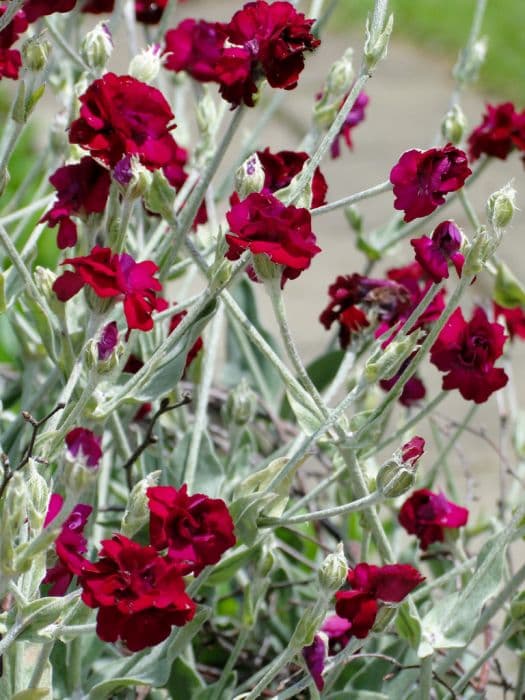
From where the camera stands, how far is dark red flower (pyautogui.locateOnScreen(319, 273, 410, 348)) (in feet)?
2.91

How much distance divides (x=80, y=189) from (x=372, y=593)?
0.94ft

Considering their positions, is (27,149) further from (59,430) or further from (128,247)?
(59,430)

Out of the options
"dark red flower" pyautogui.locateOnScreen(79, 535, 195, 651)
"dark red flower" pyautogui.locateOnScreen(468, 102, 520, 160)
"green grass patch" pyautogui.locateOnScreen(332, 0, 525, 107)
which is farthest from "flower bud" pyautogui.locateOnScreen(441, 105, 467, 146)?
"green grass patch" pyautogui.locateOnScreen(332, 0, 525, 107)

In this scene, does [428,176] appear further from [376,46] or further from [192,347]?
[192,347]

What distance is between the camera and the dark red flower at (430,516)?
→ 0.90 metres

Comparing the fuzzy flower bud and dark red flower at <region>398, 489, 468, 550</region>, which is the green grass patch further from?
the fuzzy flower bud

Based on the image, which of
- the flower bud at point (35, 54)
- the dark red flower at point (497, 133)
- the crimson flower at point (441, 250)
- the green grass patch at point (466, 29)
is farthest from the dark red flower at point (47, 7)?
the green grass patch at point (466, 29)

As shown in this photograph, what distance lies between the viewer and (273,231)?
64cm

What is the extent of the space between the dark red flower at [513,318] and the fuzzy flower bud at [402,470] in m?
0.45

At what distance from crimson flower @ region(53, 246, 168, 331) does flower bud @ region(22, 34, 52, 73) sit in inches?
5.3

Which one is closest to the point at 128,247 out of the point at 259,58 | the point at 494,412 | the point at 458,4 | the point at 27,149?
the point at 259,58

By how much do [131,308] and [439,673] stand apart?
340 millimetres

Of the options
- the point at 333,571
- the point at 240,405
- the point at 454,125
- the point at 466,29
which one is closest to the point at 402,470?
the point at 333,571

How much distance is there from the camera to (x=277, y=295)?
2.24 ft
